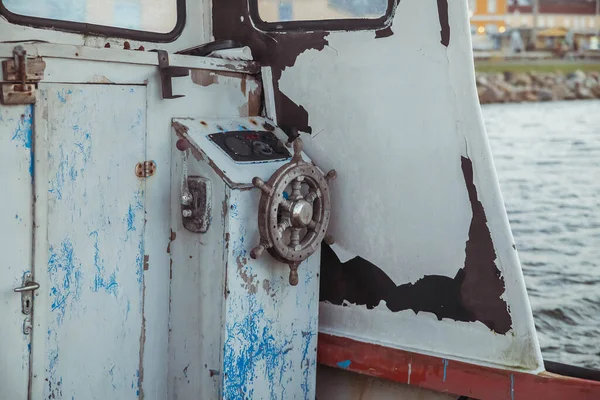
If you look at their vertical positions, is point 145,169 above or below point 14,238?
above

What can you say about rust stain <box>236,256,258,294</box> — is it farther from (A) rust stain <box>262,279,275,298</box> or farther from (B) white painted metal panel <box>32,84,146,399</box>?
(B) white painted metal panel <box>32,84,146,399</box>

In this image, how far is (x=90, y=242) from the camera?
2.26m

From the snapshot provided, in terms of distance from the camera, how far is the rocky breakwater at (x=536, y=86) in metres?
32.2

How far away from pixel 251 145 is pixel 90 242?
1.92ft

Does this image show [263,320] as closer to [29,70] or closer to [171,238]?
[171,238]

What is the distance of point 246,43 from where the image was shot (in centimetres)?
279

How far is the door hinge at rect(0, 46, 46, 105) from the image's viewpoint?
6.50 ft

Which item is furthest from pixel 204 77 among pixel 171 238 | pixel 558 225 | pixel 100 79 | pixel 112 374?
pixel 558 225

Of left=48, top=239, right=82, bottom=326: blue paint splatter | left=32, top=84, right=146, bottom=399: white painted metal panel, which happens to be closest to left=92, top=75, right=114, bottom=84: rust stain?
left=32, top=84, right=146, bottom=399: white painted metal panel

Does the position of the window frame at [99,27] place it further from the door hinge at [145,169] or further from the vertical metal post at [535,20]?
the vertical metal post at [535,20]

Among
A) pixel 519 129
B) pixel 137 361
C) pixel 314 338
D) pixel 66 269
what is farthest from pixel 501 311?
pixel 519 129

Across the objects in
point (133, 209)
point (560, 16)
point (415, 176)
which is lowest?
point (133, 209)

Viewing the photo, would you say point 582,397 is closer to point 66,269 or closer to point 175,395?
point 175,395

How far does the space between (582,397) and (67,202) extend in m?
1.60
